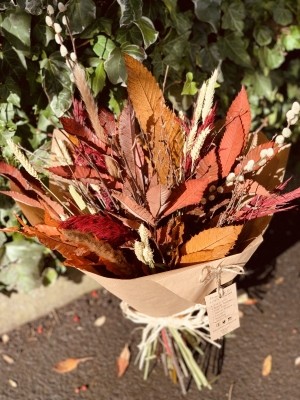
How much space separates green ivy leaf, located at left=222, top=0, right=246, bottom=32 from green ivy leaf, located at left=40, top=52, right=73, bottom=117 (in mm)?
616

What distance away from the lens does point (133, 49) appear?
1.51 meters

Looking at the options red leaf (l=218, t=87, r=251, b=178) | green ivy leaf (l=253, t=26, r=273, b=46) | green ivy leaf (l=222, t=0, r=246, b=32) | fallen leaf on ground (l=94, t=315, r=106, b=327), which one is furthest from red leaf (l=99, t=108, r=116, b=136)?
fallen leaf on ground (l=94, t=315, r=106, b=327)

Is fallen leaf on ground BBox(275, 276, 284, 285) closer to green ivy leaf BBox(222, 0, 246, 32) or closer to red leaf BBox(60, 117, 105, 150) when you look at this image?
green ivy leaf BBox(222, 0, 246, 32)

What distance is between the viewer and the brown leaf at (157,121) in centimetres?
128

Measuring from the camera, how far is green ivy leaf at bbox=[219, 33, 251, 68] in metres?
1.87

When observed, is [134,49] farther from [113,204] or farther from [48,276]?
[48,276]

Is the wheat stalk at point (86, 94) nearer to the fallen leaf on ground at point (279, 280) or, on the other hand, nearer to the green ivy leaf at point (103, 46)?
the green ivy leaf at point (103, 46)

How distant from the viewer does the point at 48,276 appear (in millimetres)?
2113

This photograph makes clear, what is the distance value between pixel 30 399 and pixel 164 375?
0.51m

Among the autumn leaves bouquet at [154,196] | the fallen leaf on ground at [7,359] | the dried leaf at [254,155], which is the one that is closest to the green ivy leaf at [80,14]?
the autumn leaves bouquet at [154,196]

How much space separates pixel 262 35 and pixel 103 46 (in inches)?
26.9

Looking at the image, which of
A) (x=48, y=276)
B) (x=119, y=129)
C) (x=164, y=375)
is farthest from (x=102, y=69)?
(x=164, y=375)

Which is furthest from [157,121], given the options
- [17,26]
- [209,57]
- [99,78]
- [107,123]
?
[209,57]

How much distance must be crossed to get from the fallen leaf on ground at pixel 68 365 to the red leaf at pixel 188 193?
1.06 m
